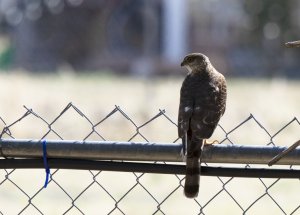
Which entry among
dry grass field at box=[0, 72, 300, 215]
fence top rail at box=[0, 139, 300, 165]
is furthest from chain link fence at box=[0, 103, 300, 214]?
fence top rail at box=[0, 139, 300, 165]

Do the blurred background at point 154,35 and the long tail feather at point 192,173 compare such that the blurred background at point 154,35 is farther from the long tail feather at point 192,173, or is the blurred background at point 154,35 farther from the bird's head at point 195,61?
the long tail feather at point 192,173

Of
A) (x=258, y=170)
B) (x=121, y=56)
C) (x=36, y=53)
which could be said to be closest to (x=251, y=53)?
(x=121, y=56)

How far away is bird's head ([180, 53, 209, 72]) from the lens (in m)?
5.47

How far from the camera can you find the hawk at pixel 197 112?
352cm

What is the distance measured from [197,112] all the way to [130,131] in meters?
11.4

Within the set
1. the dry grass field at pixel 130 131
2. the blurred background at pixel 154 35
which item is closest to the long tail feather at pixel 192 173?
the dry grass field at pixel 130 131

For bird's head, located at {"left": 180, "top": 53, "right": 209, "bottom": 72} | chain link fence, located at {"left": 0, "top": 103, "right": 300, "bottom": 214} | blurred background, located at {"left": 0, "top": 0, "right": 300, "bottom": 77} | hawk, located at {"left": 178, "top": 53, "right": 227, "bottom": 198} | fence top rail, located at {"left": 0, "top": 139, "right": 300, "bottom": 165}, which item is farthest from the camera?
blurred background, located at {"left": 0, "top": 0, "right": 300, "bottom": 77}

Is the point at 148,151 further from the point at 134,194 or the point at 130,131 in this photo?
the point at 130,131

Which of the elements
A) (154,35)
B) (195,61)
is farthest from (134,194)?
(154,35)

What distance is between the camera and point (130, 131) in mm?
15750

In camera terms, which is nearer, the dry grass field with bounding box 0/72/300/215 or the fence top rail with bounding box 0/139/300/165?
the fence top rail with bounding box 0/139/300/165

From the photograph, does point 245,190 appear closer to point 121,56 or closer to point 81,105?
point 81,105

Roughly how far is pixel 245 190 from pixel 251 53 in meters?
30.8

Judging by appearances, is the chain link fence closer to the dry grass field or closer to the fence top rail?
the dry grass field
